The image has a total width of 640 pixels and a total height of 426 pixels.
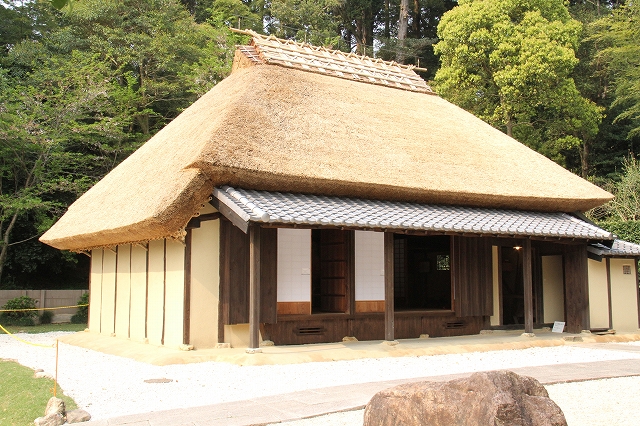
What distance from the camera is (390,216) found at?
10.3 metres

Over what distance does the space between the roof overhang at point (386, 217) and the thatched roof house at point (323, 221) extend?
1.8 inches

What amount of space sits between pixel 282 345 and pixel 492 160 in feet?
20.8

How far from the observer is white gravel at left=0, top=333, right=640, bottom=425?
6.54 metres

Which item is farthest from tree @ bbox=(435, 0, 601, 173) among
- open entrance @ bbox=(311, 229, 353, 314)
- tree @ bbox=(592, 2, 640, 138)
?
open entrance @ bbox=(311, 229, 353, 314)

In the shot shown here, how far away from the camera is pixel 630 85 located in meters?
21.5

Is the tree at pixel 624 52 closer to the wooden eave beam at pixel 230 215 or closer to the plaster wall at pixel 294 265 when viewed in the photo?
the plaster wall at pixel 294 265

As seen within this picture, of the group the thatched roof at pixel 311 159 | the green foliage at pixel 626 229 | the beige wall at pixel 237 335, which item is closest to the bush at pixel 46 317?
the thatched roof at pixel 311 159

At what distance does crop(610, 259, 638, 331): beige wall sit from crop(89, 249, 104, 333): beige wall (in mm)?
11822

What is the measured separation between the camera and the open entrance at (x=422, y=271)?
50.9ft

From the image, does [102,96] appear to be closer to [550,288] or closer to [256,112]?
[256,112]

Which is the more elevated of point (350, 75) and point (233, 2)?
point (233, 2)

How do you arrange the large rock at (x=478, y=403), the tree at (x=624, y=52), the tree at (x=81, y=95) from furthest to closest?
the tree at (x=624, y=52) → the tree at (x=81, y=95) → the large rock at (x=478, y=403)

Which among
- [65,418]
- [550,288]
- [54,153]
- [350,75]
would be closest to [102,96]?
[54,153]

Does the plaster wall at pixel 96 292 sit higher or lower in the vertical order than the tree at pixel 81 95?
lower
